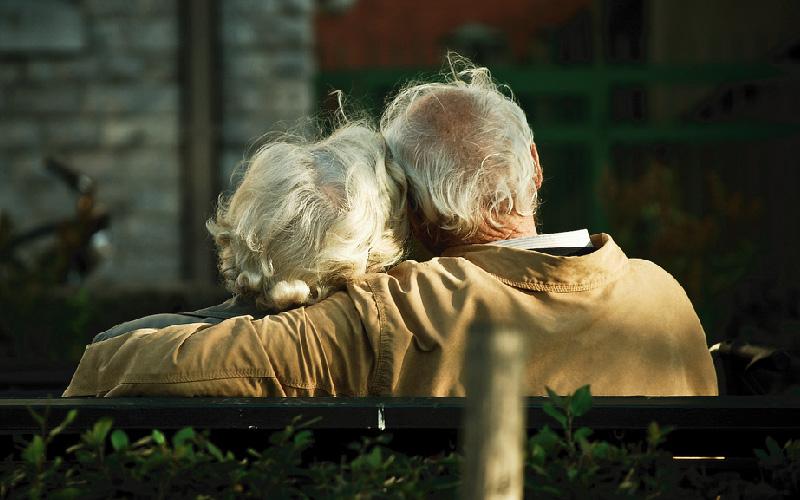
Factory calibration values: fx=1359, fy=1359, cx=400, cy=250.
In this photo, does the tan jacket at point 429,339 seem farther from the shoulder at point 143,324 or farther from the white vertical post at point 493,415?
the white vertical post at point 493,415

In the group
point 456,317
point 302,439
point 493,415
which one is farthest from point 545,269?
point 493,415

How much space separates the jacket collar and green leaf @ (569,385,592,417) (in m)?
0.68

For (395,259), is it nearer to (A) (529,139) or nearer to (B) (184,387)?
(A) (529,139)

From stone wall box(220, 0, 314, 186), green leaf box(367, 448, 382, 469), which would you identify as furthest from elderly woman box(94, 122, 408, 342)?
stone wall box(220, 0, 314, 186)

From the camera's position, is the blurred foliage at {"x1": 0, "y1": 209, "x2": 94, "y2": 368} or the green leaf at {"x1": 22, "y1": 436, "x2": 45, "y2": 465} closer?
the green leaf at {"x1": 22, "y1": 436, "x2": 45, "y2": 465}

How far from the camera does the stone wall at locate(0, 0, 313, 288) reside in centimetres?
773

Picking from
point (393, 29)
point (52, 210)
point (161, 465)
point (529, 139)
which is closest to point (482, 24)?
point (393, 29)

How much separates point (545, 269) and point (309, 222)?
457mm

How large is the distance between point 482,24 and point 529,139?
5.53 metres

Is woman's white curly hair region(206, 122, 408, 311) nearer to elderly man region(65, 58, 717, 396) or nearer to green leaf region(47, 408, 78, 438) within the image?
elderly man region(65, 58, 717, 396)

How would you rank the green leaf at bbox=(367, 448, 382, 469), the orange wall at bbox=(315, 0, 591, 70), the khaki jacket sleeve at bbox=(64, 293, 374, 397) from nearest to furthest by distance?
the green leaf at bbox=(367, 448, 382, 469), the khaki jacket sleeve at bbox=(64, 293, 374, 397), the orange wall at bbox=(315, 0, 591, 70)

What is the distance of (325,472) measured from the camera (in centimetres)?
180

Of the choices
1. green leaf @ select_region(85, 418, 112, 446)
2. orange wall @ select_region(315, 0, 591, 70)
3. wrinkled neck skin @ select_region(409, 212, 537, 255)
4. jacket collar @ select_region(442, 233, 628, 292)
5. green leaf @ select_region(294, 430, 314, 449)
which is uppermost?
orange wall @ select_region(315, 0, 591, 70)

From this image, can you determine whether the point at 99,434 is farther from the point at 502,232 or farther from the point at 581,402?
the point at 502,232
